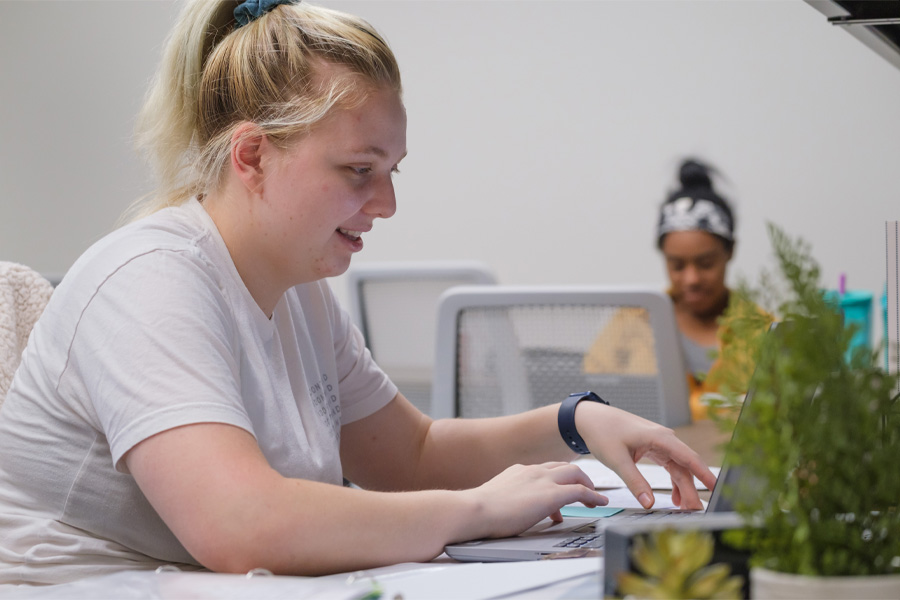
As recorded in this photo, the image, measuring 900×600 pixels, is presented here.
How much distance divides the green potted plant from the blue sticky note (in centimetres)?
51

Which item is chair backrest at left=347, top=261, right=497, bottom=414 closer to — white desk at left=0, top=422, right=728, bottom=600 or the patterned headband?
the patterned headband

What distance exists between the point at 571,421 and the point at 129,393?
0.53 metres

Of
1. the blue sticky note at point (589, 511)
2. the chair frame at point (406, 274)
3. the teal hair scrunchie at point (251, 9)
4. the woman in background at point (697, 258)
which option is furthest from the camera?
the woman in background at point (697, 258)

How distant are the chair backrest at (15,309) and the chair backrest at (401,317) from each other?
1063 millimetres

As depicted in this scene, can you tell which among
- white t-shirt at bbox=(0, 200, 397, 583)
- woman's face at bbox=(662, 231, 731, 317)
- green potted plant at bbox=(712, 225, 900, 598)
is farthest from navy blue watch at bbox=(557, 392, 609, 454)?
woman's face at bbox=(662, 231, 731, 317)

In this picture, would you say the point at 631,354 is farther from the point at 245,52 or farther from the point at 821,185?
the point at 821,185

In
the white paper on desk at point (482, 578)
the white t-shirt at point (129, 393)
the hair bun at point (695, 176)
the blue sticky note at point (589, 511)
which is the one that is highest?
the hair bun at point (695, 176)

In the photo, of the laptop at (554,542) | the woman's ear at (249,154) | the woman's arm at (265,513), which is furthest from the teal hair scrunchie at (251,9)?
the laptop at (554,542)

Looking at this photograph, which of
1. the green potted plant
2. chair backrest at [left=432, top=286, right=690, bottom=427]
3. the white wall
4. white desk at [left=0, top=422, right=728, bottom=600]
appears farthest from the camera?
the white wall

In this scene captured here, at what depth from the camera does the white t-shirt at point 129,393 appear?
75 centimetres

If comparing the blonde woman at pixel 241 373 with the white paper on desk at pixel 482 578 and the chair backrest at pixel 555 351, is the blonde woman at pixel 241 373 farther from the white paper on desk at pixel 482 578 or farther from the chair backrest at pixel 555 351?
the chair backrest at pixel 555 351

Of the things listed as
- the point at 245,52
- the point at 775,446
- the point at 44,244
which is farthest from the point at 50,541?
the point at 44,244

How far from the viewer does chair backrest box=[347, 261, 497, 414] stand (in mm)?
2156

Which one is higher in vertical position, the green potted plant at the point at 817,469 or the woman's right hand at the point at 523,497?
the green potted plant at the point at 817,469
